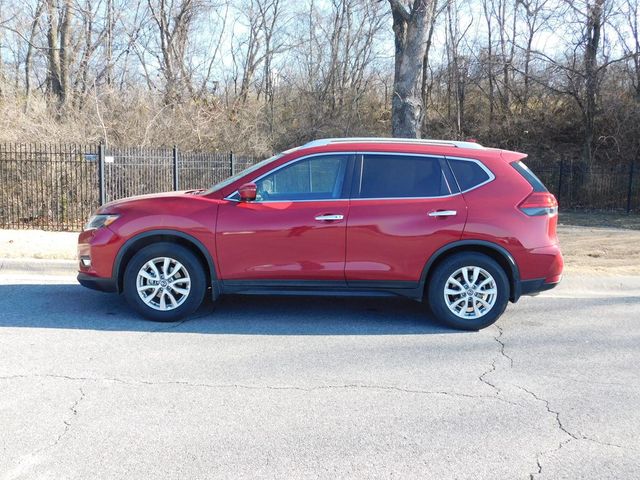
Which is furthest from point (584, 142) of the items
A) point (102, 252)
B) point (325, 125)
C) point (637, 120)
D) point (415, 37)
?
point (102, 252)

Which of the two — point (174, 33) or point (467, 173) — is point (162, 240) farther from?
point (174, 33)

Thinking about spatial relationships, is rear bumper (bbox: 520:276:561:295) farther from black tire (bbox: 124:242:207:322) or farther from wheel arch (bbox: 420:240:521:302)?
black tire (bbox: 124:242:207:322)

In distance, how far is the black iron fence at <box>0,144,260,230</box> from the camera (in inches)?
584

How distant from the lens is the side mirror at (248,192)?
599cm

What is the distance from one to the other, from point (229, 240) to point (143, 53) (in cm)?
2359

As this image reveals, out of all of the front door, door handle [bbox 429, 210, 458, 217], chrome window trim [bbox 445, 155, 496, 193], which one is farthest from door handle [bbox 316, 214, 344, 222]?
chrome window trim [bbox 445, 155, 496, 193]

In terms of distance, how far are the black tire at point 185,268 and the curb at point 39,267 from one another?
3.02 m

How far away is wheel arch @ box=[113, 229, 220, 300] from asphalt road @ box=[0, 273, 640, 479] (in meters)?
0.46

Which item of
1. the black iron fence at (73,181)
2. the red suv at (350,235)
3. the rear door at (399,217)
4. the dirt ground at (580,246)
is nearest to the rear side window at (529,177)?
the red suv at (350,235)

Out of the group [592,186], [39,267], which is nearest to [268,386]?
[39,267]

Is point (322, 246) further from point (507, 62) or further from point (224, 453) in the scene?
point (507, 62)

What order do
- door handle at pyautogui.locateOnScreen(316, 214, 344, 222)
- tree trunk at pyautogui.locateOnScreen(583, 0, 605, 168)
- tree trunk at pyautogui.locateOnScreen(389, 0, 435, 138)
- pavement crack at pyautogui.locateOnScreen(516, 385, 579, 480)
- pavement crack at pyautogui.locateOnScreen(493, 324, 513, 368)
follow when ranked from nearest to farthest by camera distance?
pavement crack at pyautogui.locateOnScreen(516, 385, 579, 480) → pavement crack at pyautogui.locateOnScreen(493, 324, 513, 368) → door handle at pyautogui.locateOnScreen(316, 214, 344, 222) → tree trunk at pyautogui.locateOnScreen(389, 0, 435, 138) → tree trunk at pyautogui.locateOnScreen(583, 0, 605, 168)

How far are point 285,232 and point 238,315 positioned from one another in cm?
121

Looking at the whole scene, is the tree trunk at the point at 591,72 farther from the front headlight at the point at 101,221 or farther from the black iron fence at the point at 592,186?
the front headlight at the point at 101,221
